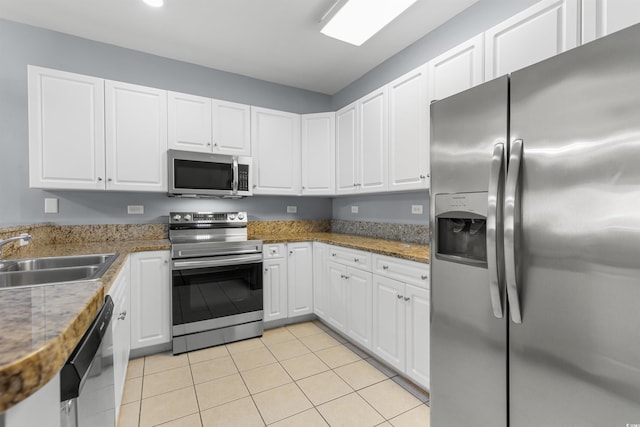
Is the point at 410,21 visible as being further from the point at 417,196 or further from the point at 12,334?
the point at 12,334

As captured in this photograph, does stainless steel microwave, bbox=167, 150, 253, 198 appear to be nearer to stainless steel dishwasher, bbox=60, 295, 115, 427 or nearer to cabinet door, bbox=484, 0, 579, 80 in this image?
stainless steel dishwasher, bbox=60, 295, 115, 427

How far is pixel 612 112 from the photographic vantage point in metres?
0.86

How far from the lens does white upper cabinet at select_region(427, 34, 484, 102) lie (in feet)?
5.98

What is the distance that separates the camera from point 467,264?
126 cm

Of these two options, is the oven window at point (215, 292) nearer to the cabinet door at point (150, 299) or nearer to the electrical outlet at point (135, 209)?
the cabinet door at point (150, 299)

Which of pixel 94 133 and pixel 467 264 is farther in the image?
pixel 94 133

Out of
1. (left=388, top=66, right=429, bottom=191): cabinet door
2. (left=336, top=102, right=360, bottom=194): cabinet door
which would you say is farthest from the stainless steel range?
(left=388, top=66, right=429, bottom=191): cabinet door

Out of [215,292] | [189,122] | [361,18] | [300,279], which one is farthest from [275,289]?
[361,18]

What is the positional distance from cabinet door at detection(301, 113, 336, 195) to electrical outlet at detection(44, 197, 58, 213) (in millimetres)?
2240

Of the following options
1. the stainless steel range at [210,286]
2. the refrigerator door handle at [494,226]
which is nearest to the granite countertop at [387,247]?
the stainless steel range at [210,286]

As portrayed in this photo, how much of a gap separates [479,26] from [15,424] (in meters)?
2.93

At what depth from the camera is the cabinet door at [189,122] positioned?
108 inches

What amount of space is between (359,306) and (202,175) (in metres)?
1.82

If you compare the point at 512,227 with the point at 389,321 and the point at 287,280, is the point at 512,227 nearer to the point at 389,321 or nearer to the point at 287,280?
the point at 389,321
